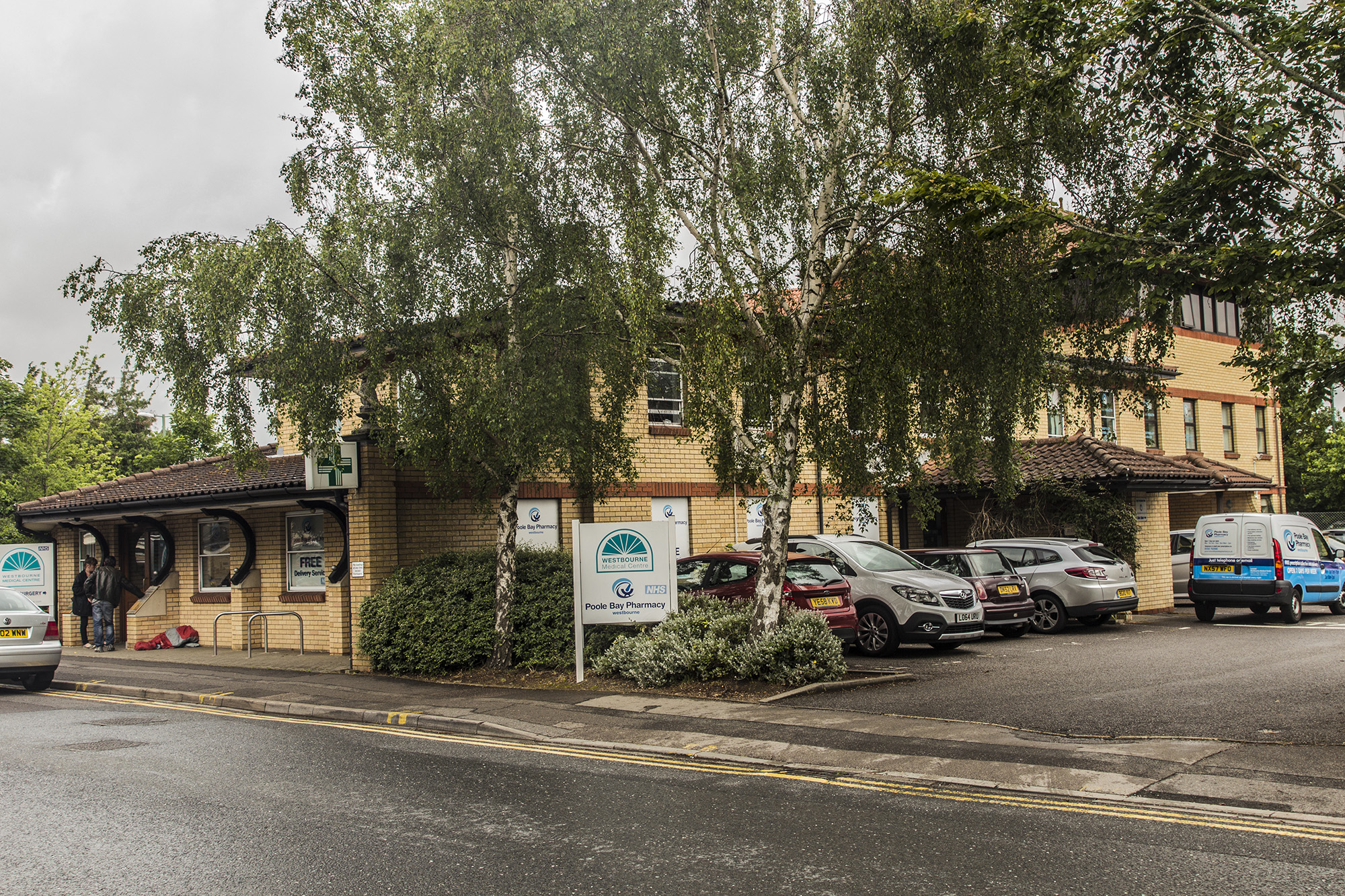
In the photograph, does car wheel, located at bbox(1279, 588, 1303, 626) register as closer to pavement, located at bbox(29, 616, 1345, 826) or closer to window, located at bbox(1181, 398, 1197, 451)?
pavement, located at bbox(29, 616, 1345, 826)

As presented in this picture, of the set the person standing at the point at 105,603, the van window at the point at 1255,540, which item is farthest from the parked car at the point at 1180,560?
the person standing at the point at 105,603

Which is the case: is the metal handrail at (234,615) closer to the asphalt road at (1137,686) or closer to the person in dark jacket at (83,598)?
the person in dark jacket at (83,598)

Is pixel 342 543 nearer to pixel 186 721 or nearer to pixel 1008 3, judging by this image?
pixel 186 721

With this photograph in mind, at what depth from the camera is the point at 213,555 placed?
20.3 meters

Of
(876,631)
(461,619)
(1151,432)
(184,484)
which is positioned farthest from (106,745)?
(1151,432)

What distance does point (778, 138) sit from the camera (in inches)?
458

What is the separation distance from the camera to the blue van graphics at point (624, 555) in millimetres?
13008

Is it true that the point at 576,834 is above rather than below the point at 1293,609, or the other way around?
above

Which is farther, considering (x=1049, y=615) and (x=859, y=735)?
(x=1049, y=615)

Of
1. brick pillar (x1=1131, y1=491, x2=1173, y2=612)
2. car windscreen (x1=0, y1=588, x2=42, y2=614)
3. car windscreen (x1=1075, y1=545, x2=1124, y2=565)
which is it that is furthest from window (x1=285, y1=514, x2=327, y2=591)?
brick pillar (x1=1131, y1=491, x2=1173, y2=612)

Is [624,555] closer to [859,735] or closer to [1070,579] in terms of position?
→ [859,735]

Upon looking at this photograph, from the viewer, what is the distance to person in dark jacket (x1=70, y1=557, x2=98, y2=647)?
21.1 m

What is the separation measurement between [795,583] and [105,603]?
1450cm

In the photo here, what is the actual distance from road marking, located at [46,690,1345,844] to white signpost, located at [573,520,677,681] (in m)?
2.83
